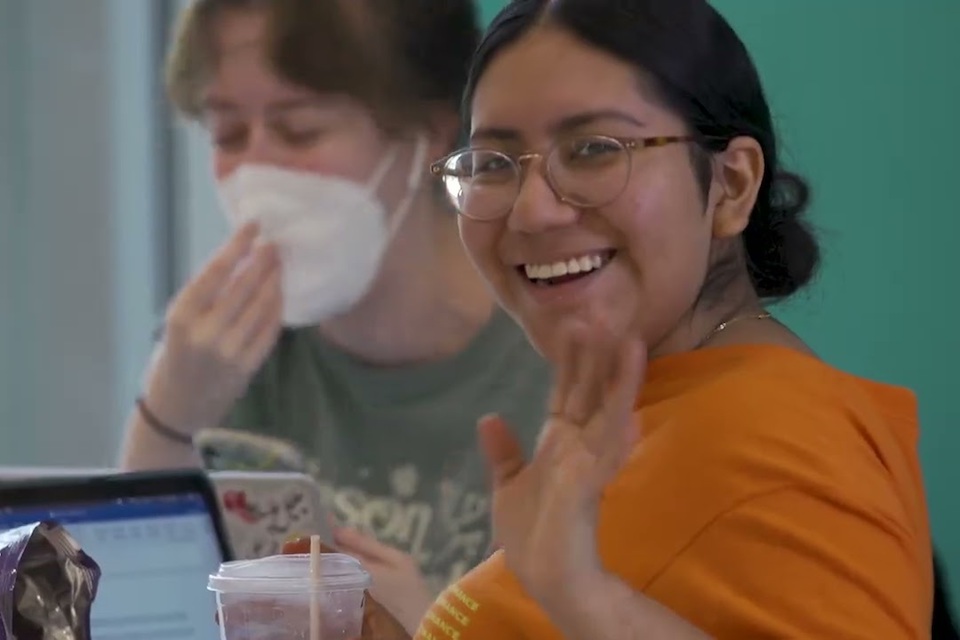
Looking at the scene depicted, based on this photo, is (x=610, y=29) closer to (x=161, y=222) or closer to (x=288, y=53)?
(x=288, y=53)

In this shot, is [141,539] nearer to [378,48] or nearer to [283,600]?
[283,600]

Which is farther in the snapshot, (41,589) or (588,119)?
(588,119)

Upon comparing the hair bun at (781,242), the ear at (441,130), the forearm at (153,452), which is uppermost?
the hair bun at (781,242)

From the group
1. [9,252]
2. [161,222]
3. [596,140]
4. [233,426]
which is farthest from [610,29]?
[9,252]

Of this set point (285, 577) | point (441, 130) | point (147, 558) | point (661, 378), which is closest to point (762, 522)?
point (661, 378)

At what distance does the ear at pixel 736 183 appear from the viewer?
72 centimetres

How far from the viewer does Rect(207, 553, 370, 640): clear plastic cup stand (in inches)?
26.2

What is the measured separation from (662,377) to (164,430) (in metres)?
0.75

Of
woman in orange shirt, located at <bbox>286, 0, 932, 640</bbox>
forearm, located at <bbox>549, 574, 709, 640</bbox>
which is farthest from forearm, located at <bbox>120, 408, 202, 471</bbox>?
forearm, located at <bbox>549, 574, 709, 640</bbox>

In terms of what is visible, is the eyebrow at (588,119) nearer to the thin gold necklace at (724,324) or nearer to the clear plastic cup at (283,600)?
the thin gold necklace at (724,324)

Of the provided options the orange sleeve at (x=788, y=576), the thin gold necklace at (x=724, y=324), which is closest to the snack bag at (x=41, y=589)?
the orange sleeve at (x=788, y=576)

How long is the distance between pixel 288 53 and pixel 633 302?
2.36 feet

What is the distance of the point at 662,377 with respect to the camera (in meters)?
0.70

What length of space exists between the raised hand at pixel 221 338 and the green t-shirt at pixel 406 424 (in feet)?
0.08
